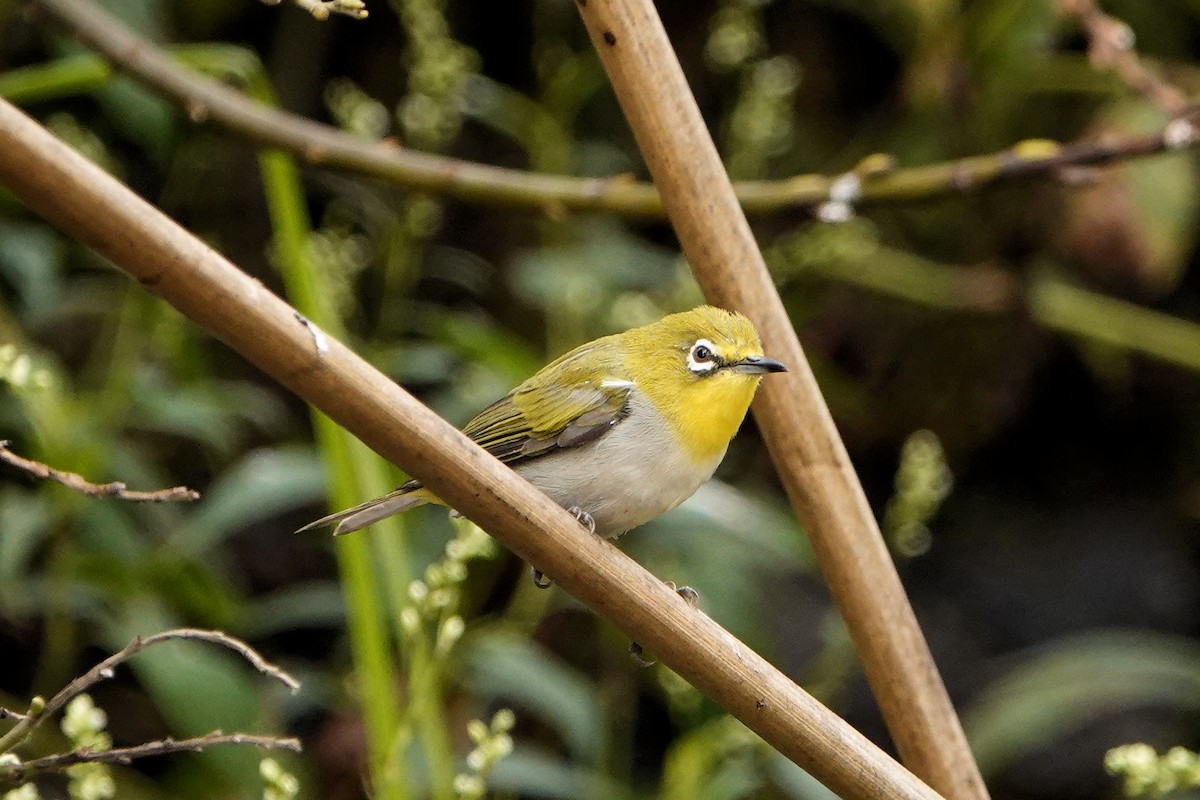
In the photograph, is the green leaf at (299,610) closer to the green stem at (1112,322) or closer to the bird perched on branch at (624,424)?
the bird perched on branch at (624,424)

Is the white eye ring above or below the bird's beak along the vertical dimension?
above

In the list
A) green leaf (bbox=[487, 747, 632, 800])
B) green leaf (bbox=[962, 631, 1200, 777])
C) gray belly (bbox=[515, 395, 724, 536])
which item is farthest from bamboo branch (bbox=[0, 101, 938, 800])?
green leaf (bbox=[962, 631, 1200, 777])

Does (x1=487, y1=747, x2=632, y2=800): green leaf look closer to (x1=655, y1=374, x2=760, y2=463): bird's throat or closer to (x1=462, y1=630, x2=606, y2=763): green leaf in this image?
(x1=462, y1=630, x2=606, y2=763): green leaf

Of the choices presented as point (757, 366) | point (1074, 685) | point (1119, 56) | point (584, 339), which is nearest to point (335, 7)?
point (757, 366)

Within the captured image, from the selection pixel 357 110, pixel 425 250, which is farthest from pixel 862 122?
pixel 357 110

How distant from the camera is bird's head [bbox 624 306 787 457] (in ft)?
7.19

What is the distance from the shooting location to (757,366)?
2004 millimetres

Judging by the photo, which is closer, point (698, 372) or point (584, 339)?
point (698, 372)

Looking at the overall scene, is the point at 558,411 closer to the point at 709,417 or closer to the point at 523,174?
the point at 709,417

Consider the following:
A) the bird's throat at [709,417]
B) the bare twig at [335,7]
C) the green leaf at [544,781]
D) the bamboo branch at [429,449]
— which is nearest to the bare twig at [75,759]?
the bamboo branch at [429,449]

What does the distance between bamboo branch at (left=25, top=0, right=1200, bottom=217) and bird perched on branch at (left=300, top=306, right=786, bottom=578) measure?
0.28 meters

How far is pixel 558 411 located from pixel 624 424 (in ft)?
0.45

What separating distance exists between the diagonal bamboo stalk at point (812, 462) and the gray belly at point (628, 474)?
36 centimetres

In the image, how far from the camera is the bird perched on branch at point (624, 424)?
2.30 m
